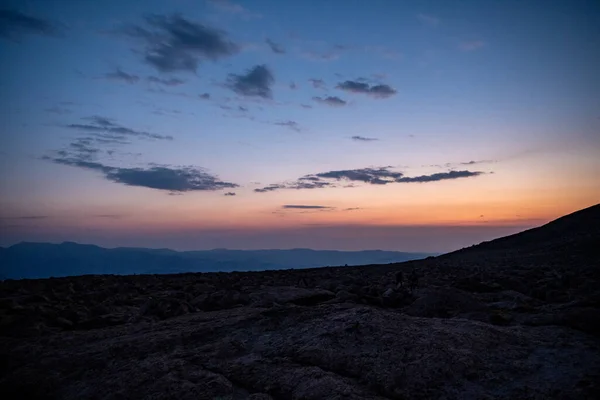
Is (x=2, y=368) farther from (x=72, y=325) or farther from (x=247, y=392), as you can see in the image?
(x=247, y=392)

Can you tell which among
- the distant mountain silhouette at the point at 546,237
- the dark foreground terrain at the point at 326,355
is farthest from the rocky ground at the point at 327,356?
the distant mountain silhouette at the point at 546,237

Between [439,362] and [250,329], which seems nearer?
[439,362]

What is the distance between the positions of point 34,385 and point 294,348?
4116mm

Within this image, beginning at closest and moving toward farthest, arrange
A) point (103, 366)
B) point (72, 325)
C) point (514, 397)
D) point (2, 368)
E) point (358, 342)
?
point (514, 397), point (358, 342), point (103, 366), point (2, 368), point (72, 325)

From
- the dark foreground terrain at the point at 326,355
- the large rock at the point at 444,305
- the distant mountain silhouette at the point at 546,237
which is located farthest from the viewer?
the distant mountain silhouette at the point at 546,237

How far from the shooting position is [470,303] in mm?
8359

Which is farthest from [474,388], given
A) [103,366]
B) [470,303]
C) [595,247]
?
[595,247]

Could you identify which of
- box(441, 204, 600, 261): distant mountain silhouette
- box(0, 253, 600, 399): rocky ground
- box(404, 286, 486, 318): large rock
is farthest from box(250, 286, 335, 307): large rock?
box(441, 204, 600, 261): distant mountain silhouette

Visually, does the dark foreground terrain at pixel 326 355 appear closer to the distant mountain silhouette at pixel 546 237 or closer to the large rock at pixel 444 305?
the large rock at pixel 444 305

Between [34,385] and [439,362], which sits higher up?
[439,362]

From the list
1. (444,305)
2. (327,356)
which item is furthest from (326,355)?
(444,305)

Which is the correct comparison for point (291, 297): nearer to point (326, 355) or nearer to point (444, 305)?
point (444, 305)

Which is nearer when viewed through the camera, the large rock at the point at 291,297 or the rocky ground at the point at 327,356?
the rocky ground at the point at 327,356

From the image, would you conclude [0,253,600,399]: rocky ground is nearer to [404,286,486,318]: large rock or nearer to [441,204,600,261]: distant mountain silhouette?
[404,286,486,318]: large rock
